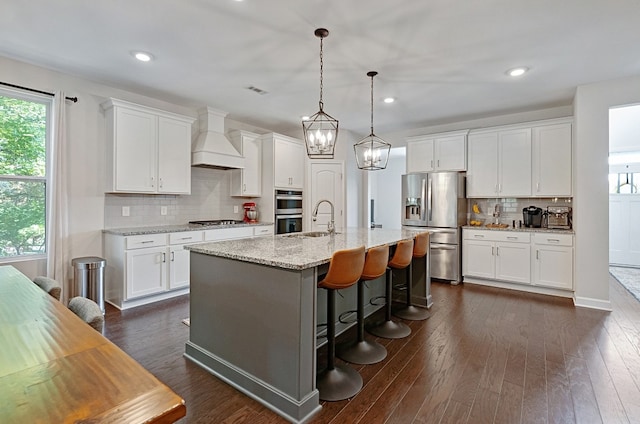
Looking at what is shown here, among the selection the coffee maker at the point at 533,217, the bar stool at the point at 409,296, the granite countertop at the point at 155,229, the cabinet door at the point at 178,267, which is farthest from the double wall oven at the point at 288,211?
the coffee maker at the point at 533,217

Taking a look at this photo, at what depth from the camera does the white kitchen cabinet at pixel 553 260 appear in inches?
167

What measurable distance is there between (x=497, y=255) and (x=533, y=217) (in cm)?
76

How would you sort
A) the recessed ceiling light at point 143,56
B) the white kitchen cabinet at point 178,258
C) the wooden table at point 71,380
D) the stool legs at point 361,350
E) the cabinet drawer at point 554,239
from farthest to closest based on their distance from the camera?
the cabinet drawer at point 554,239 < the white kitchen cabinet at point 178,258 < the recessed ceiling light at point 143,56 < the stool legs at point 361,350 < the wooden table at point 71,380

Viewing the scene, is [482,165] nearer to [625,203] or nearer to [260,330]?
[625,203]

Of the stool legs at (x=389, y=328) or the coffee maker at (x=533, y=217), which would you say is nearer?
the stool legs at (x=389, y=328)

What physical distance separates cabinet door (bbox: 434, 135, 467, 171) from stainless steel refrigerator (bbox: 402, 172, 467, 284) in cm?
18

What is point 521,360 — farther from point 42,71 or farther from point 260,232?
point 42,71

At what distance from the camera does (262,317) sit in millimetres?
2096

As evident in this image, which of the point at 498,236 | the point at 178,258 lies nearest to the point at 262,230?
the point at 178,258

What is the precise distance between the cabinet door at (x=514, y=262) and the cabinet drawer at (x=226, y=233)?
3790 mm

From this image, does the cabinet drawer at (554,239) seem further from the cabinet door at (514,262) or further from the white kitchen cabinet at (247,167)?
the white kitchen cabinet at (247,167)

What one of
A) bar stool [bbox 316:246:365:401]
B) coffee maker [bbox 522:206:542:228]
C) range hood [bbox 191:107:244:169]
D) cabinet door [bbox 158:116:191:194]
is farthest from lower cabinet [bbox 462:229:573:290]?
cabinet door [bbox 158:116:191:194]

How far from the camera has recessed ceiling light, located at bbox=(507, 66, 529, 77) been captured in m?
3.44

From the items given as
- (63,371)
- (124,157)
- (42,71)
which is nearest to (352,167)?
(124,157)
